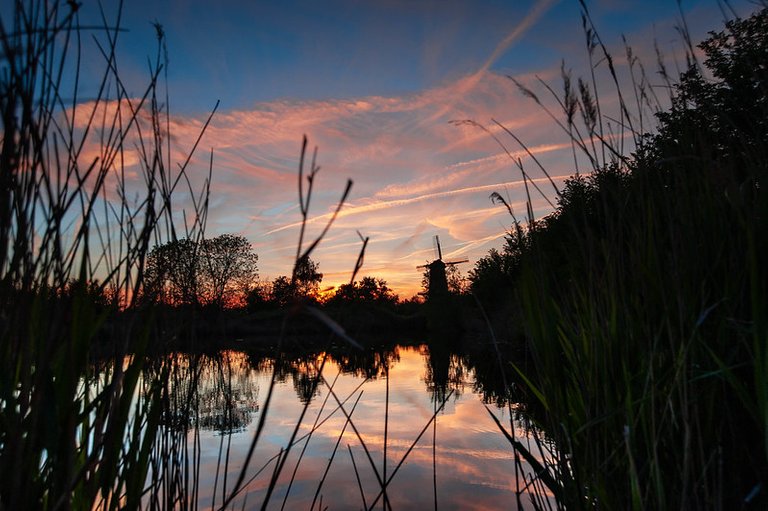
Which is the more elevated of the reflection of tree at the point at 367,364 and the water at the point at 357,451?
the reflection of tree at the point at 367,364

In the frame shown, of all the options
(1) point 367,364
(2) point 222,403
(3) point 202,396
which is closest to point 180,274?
(1) point 367,364

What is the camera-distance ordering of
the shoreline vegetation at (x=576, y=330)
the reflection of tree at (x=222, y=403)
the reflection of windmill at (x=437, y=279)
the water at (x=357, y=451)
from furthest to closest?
the reflection of windmill at (x=437, y=279)
the reflection of tree at (x=222, y=403)
the water at (x=357, y=451)
the shoreline vegetation at (x=576, y=330)

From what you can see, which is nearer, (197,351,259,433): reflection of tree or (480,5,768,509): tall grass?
(480,5,768,509): tall grass

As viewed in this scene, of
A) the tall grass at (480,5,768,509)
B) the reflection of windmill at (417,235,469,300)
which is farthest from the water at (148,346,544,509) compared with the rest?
the reflection of windmill at (417,235,469,300)

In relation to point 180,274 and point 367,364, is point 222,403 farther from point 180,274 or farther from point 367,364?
point 180,274

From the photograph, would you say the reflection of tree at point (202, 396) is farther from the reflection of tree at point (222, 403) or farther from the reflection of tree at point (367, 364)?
the reflection of tree at point (367, 364)

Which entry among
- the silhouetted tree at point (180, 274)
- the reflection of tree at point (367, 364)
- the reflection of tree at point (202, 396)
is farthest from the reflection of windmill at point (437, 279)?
the silhouetted tree at point (180, 274)

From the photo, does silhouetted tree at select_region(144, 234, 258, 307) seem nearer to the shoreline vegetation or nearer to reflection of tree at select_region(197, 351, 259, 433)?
the shoreline vegetation

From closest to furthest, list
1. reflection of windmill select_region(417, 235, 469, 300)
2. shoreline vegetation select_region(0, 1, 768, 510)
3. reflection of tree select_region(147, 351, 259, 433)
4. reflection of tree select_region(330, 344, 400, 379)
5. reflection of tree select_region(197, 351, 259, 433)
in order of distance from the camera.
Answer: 1. shoreline vegetation select_region(0, 1, 768, 510)
2. reflection of tree select_region(147, 351, 259, 433)
3. reflection of tree select_region(330, 344, 400, 379)
4. reflection of tree select_region(197, 351, 259, 433)
5. reflection of windmill select_region(417, 235, 469, 300)

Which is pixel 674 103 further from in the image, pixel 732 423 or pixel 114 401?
pixel 114 401

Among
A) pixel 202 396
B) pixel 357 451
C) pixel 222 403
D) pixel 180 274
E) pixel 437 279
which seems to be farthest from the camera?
pixel 437 279

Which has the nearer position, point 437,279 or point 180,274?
point 180,274

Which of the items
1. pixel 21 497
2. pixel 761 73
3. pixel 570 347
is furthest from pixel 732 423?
pixel 21 497

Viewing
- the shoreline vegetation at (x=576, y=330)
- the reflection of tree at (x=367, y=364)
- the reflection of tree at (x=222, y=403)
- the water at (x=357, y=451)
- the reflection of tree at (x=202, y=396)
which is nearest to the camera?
the shoreline vegetation at (x=576, y=330)
